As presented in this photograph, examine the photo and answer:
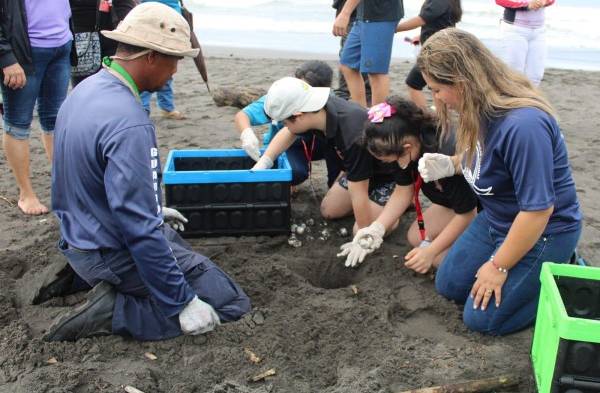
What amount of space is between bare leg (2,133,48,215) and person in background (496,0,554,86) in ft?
12.9

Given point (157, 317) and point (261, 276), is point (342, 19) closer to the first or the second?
point (261, 276)

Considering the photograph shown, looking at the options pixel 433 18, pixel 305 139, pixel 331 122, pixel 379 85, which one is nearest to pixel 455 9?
pixel 433 18

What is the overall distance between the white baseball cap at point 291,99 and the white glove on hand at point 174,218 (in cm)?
77

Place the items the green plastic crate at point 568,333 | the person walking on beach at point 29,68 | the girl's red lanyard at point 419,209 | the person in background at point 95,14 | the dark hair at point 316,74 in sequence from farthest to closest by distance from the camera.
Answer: the person in background at point 95,14, the dark hair at point 316,74, the person walking on beach at point 29,68, the girl's red lanyard at point 419,209, the green plastic crate at point 568,333

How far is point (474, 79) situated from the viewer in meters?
2.48

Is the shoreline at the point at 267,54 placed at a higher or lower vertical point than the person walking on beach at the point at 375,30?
lower

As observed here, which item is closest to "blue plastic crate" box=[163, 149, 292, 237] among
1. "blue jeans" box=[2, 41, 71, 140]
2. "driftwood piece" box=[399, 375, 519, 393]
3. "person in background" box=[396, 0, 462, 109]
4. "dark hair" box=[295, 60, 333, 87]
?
"dark hair" box=[295, 60, 333, 87]

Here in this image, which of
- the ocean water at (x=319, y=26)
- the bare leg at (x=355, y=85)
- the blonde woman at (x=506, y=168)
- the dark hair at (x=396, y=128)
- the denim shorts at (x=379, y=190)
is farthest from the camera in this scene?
the ocean water at (x=319, y=26)

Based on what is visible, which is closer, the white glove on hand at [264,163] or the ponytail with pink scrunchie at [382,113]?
the ponytail with pink scrunchie at [382,113]

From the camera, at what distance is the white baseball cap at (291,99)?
3.42 m

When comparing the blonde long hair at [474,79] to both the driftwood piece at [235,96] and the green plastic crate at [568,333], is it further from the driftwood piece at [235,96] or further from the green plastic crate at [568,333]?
the driftwood piece at [235,96]

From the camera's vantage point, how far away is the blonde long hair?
2.48 m

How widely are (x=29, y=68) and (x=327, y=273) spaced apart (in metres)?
2.18

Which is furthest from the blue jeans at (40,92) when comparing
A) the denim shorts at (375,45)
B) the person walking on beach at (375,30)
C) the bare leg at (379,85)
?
the bare leg at (379,85)
